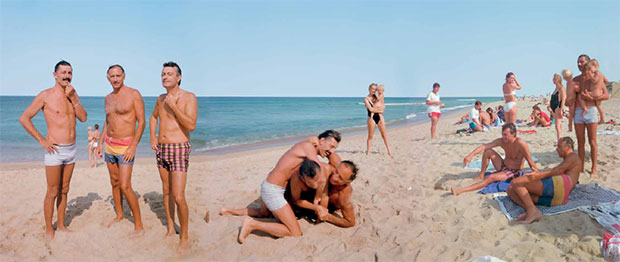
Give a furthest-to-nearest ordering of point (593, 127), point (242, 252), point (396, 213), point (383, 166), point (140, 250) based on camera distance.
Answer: point (383, 166), point (593, 127), point (396, 213), point (140, 250), point (242, 252)

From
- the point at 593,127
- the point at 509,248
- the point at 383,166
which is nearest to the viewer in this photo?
the point at 509,248

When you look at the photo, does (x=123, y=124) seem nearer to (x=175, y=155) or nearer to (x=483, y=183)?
(x=175, y=155)

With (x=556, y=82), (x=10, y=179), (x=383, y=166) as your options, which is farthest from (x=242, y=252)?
(x=556, y=82)

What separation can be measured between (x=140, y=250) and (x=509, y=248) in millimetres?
3913

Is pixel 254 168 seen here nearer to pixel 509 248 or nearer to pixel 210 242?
pixel 210 242

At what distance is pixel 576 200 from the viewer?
470cm

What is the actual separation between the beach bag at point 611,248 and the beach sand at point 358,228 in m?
0.08

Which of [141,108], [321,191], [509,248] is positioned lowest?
[509,248]

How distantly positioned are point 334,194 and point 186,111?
1.96 m

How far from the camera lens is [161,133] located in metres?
4.30

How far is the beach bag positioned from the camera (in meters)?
3.30

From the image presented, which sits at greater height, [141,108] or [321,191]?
[141,108]

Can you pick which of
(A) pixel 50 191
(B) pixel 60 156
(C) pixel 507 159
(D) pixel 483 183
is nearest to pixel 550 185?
(D) pixel 483 183

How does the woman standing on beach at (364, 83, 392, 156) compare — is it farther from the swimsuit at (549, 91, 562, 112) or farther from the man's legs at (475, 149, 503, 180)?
the swimsuit at (549, 91, 562, 112)
